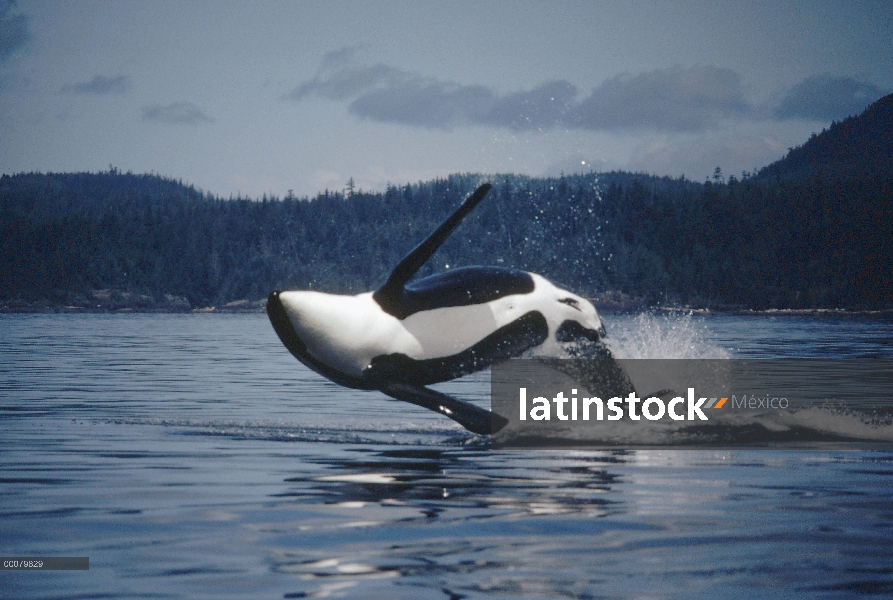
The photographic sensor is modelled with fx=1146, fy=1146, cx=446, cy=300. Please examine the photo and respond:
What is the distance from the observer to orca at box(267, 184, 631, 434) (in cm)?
1217

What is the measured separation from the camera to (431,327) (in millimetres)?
12750

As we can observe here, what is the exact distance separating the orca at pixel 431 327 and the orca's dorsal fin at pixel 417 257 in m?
0.01

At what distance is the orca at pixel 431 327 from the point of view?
12172mm

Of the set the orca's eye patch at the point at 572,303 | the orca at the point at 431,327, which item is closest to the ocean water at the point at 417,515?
the orca at the point at 431,327

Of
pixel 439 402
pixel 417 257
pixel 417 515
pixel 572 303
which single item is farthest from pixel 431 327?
pixel 417 515

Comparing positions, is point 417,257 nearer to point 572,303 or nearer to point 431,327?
point 431,327

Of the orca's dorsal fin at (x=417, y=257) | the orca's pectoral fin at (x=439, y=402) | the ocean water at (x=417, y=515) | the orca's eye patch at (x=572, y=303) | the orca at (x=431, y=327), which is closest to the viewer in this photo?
the ocean water at (x=417, y=515)

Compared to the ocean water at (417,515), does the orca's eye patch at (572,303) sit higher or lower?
higher

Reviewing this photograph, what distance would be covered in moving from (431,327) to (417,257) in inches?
44.0

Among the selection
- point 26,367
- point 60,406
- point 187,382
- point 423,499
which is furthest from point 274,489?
point 26,367

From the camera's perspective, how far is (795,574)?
278 inches

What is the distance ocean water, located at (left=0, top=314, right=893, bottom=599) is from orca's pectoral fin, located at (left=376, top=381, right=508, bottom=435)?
0.42 m

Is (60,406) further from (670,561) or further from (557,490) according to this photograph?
(670,561)

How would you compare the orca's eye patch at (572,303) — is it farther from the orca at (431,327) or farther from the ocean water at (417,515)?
the ocean water at (417,515)
